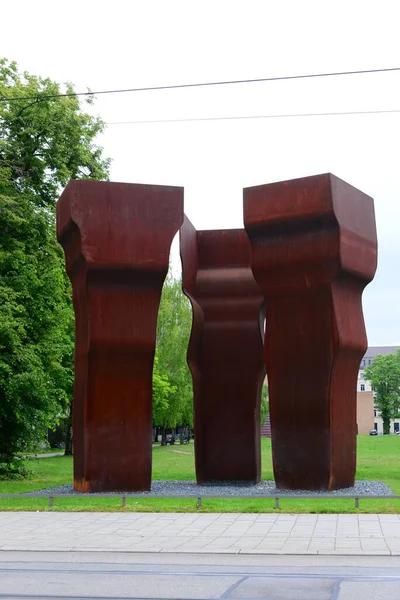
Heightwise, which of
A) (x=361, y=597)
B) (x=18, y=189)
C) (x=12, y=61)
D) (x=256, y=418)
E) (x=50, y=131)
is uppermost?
(x=12, y=61)

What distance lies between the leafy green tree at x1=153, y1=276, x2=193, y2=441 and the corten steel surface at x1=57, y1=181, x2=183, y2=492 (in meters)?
29.8

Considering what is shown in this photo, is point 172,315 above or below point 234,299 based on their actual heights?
above

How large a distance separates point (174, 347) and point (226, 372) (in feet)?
90.4

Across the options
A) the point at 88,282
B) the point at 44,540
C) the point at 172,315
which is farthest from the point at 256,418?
the point at 172,315

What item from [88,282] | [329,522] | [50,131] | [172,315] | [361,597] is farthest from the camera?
[172,315]

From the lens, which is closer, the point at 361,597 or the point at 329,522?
the point at 361,597

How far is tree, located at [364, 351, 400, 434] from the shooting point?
96.9 metres

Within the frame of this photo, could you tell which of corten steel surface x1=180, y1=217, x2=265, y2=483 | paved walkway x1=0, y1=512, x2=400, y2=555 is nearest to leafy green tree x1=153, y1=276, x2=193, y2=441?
corten steel surface x1=180, y1=217, x2=265, y2=483

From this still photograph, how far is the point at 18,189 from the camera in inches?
992

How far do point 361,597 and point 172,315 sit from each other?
40.9 m

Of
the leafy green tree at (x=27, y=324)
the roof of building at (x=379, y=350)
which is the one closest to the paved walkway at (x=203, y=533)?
the leafy green tree at (x=27, y=324)

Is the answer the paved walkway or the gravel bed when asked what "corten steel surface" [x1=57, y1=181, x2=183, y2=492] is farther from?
the paved walkway

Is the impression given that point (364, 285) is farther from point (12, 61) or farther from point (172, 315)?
point (172, 315)

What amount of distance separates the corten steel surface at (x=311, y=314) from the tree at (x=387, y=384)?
81.1 m
